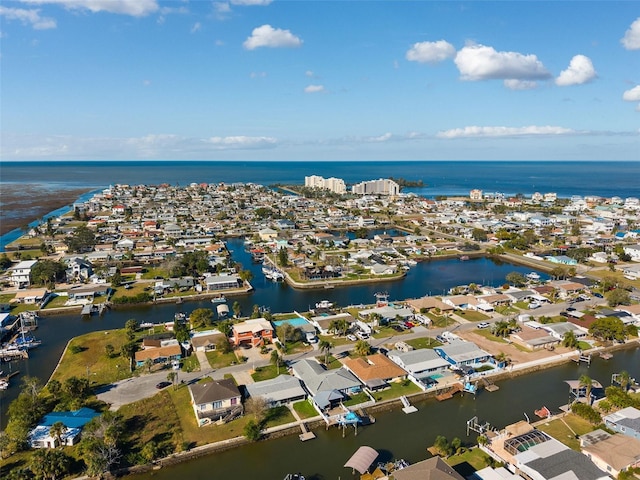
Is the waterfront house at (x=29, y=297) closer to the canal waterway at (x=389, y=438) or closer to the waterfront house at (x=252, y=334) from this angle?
the waterfront house at (x=252, y=334)

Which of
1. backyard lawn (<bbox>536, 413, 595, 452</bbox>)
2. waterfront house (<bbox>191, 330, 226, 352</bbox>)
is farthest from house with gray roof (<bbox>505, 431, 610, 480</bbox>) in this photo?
waterfront house (<bbox>191, 330, 226, 352</bbox>)

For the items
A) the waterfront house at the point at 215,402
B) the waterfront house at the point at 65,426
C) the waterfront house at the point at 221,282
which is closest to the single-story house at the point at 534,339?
the waterfront house at the point at 215,402

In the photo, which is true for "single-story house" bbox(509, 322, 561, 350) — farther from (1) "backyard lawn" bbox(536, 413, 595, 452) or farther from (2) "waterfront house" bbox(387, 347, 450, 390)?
(1) "backyard lawn" bbox(536, 413, 595, 452)

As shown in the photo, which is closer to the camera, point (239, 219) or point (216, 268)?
point (216, 268)

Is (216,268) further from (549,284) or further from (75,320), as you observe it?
(549,284)

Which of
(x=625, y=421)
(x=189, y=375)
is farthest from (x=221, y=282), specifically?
(x=625, y=421)

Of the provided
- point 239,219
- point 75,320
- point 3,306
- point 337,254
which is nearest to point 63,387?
point 75,320

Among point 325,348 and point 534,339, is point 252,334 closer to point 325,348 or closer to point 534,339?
point 325,348
